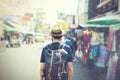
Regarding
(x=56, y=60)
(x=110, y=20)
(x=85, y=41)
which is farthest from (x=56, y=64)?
(x=110, y=20)

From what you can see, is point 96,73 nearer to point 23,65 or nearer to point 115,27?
point 115,27

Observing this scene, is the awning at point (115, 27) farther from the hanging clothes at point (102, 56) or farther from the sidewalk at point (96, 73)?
the sidewalk at point (96, 73)

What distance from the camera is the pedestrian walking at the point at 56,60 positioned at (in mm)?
2646

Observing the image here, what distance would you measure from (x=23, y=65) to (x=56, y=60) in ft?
2.32

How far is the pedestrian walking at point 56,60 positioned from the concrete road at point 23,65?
41 cm

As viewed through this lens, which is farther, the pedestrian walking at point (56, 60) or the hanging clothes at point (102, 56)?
the hanging clothes at point (102, 56)

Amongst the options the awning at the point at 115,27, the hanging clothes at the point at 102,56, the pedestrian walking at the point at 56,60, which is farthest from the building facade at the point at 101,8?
the pedestrian walking at the point at 56,60

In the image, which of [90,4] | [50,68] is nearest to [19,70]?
[50,68]

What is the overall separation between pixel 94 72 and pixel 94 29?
54 cm

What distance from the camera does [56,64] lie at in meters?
2.64

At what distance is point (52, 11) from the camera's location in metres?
3.11

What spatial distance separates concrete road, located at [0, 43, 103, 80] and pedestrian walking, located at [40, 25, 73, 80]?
411 mm

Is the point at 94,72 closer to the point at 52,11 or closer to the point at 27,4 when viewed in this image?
the point at 52,11

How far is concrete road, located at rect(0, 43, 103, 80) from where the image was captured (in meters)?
3.13
